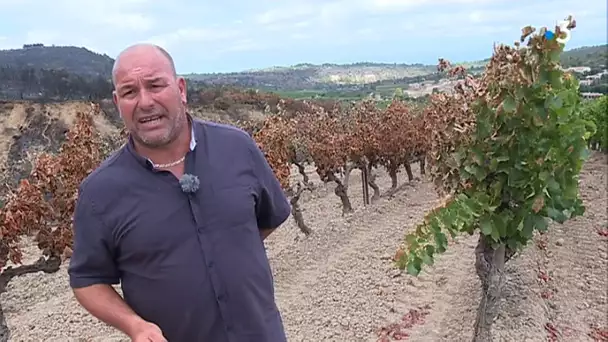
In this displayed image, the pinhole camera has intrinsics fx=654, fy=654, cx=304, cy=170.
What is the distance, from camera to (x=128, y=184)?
2.38 m

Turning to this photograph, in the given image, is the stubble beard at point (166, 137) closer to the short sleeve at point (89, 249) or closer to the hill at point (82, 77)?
the short sleeve at point (89, 249)

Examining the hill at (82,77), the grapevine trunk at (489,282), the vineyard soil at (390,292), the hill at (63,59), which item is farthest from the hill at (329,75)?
the grapevine trunk at (489,282)

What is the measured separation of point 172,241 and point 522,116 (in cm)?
358

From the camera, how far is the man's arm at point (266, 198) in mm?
2613

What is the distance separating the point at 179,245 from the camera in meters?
2.36

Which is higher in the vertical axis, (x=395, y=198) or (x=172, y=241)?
(x=172, y=241)

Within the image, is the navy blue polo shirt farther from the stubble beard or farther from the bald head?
the bald head

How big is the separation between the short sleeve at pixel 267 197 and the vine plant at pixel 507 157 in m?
2.17

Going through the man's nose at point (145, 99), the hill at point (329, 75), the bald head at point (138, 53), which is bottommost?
the hill at point (329, 75)

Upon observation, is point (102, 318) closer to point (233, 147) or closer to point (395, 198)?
point (233, 147)

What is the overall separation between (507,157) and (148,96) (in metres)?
3.66

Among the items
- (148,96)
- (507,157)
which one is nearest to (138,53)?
(148,96)

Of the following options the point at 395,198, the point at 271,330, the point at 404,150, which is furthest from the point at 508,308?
the point at 404,150

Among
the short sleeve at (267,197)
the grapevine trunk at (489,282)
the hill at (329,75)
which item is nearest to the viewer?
the short sleeve at (267,197)
